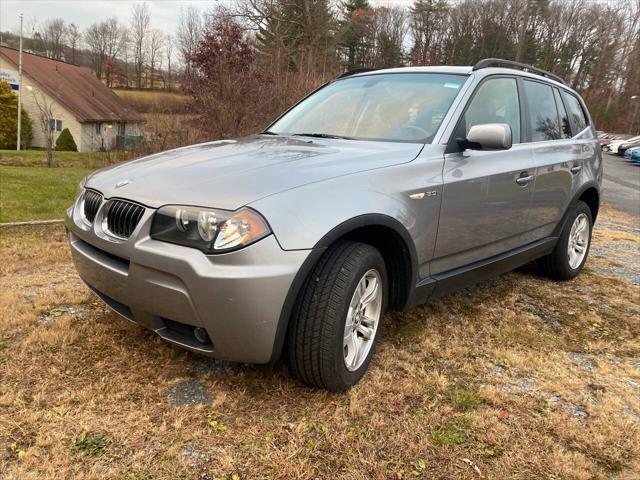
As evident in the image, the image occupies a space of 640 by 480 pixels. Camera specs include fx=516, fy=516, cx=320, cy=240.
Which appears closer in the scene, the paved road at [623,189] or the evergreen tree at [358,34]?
the paved road at [623,189]

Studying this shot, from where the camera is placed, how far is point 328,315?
7.88ft

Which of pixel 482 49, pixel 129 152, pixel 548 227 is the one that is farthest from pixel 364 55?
pixel 548 227

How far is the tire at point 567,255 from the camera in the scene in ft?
15.3

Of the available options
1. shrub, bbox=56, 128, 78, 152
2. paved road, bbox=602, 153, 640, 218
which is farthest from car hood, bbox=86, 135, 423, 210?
shrub, bbox=56, 128, 78, 152

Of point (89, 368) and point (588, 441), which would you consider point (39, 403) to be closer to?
point (89, 368)

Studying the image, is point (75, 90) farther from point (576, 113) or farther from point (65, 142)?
point (576, 113)

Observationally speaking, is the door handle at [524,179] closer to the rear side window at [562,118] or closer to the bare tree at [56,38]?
the rear side window at [562,118]

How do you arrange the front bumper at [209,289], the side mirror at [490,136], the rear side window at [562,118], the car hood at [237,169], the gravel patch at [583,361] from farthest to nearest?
the rear side window at [562,118] → the gravel patch at [583,361] → the side mirror at [490,136] → the car hood at [237,169] → the front bumper at [209,289]

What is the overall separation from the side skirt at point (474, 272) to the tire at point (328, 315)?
0.55m

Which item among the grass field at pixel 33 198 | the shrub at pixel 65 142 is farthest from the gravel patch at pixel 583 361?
the shrub at pixel 65 142

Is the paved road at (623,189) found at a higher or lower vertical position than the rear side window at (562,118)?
lower

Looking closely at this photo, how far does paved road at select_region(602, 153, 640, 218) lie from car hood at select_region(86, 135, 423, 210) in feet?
38.0

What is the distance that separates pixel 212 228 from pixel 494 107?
94.4 inches

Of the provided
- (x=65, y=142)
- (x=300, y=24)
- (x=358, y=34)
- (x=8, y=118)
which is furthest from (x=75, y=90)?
(x=358, y=34)
